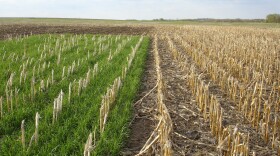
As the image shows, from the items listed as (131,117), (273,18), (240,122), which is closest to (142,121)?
(131,117)

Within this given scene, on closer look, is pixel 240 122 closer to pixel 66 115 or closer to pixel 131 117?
pixel 131 117

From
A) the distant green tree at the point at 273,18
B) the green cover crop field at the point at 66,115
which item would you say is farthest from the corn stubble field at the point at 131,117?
the distant green tree at the point at 273,18

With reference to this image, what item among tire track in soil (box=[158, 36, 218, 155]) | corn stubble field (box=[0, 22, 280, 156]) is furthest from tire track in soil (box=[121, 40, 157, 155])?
tire track in soil (box=[158, 36, 218, 155])

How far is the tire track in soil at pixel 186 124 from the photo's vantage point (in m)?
4.83

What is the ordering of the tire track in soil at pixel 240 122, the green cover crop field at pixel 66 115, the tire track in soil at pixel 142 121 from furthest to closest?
the tire track in soil at pixel 142 121 < the tire track in soil at pixel 240 122 < the green cover crop field at pixel 66 115

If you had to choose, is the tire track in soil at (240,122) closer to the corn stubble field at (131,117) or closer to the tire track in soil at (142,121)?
the corn stubble field at (131,117)

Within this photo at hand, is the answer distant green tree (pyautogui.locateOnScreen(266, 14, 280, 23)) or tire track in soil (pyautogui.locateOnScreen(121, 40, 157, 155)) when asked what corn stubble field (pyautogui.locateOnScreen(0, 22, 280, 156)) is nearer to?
tire track in soil (pyautogui.locateOnScreen(121, 40, 157, 155))

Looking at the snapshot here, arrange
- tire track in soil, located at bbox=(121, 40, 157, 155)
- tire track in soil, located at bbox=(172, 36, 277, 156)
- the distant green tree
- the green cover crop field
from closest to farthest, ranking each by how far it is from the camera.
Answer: the green cover crop field
tire track in soil, located at bbox=(172, 36, 277, 156)
tire track in soil, located at bbox=(121, 40, 157, 155)
the distant green tree

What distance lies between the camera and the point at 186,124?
5824mm

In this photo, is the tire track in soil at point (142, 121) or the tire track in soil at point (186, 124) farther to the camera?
the tire track in soil at point (142, 121)

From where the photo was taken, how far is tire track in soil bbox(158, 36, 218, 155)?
15.9 feet

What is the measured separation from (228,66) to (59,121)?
6.95m

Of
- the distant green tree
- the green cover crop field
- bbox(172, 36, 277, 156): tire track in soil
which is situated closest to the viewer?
the green cover crop field

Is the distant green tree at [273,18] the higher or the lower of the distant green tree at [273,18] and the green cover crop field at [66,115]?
the higher
